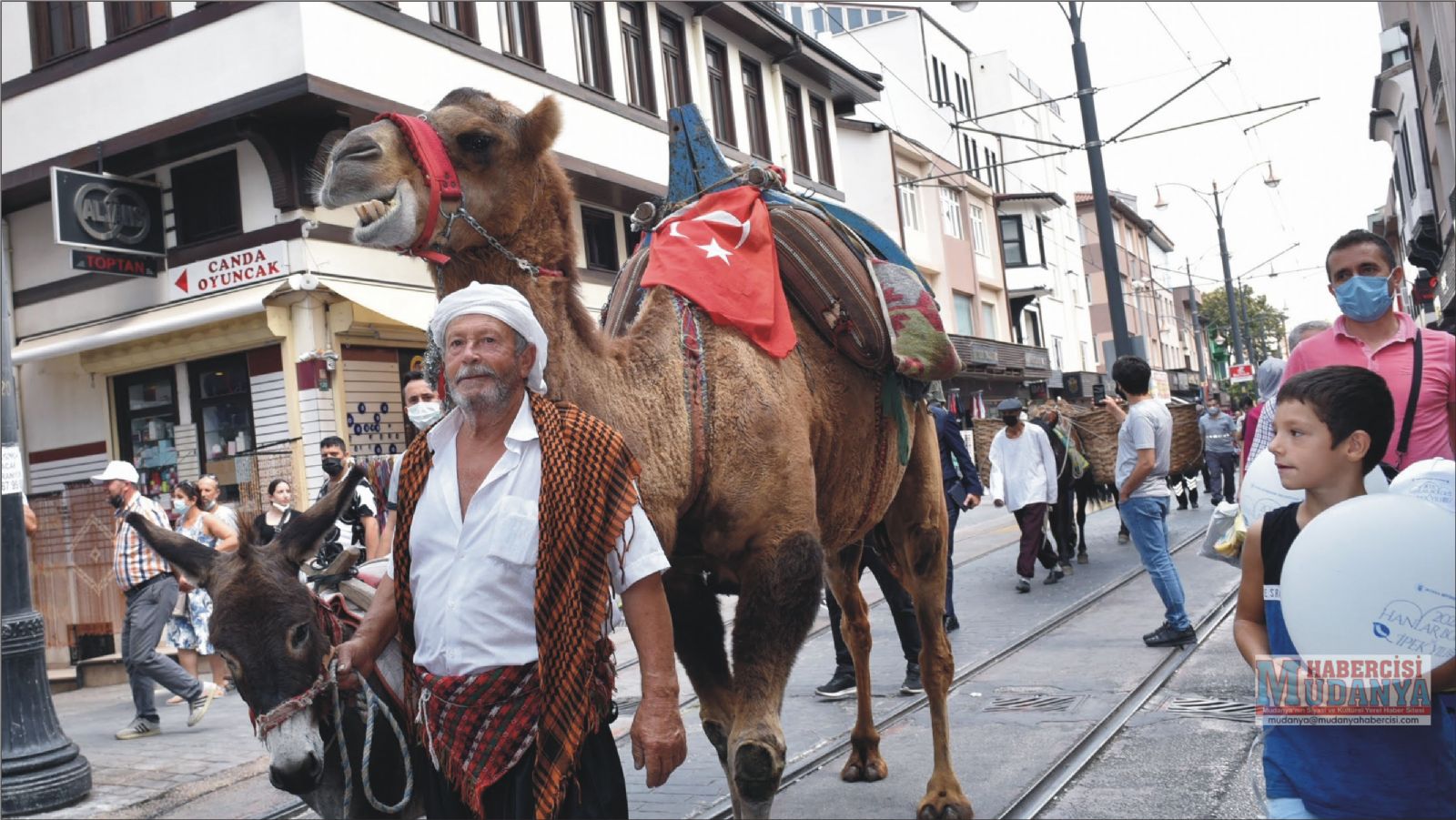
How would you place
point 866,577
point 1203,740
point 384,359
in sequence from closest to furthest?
point 1203,740 → point 866,577 → point 384,359

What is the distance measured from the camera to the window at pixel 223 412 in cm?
1655

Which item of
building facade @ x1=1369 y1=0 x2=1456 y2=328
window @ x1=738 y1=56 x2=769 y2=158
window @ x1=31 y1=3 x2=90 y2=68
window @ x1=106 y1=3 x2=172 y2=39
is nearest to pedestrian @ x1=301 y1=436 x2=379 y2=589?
window @ x1=106 y1=3 x2=172 y2=39

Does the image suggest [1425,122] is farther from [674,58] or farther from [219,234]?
[219,234]

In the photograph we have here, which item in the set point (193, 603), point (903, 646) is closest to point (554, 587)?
point (903, 646)

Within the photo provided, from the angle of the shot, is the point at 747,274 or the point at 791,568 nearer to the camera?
the point at 791,568

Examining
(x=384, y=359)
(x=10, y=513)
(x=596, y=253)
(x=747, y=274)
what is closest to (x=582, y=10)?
(x=596, y=253)

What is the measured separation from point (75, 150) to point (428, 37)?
16.8 ft

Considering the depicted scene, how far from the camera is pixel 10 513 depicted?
732 centimetres

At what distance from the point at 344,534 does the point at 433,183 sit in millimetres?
7065

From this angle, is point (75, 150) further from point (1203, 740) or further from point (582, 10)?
point (1203, 740)

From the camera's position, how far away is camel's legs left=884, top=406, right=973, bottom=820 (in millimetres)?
5504

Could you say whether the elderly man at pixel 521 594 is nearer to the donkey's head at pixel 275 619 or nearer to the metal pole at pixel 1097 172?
the donkey's head at pixel 275 619

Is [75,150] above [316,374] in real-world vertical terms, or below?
above

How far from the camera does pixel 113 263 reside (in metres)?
15.9
